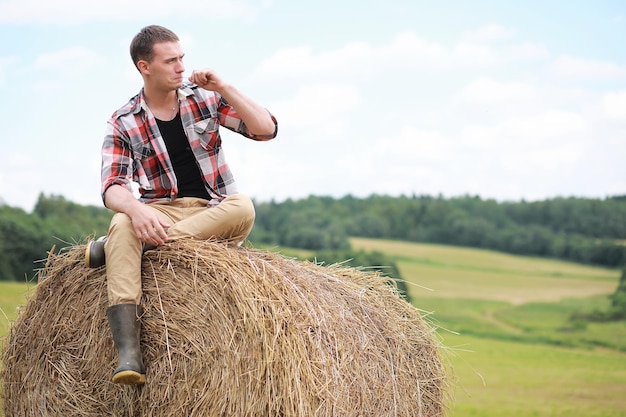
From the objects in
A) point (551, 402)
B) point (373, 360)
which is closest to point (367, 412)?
point (373, 360)

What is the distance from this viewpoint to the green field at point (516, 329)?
15.0 m

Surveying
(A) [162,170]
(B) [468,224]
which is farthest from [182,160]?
(B) [468,224]

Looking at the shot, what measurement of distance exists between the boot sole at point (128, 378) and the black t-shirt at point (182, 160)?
1287 millimetres

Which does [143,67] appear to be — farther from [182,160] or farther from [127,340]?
[127,340]

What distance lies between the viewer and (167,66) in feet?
16.4

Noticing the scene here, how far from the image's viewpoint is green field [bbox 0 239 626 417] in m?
15.0

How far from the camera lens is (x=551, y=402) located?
1545 centimetres

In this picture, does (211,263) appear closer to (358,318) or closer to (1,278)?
(358,318)

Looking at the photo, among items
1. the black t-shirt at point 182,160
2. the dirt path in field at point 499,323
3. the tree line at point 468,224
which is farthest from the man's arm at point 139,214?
the tree line at point 468,224

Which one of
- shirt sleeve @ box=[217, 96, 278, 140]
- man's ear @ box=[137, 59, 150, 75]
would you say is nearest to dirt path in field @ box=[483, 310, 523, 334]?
shirt sleeve @ box=[217, 96, 278, 140]

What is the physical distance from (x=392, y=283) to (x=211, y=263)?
209 centimetres

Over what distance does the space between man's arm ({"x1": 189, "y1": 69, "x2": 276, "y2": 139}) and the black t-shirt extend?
0.38 metres

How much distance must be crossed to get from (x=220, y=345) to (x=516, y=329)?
3197 cm

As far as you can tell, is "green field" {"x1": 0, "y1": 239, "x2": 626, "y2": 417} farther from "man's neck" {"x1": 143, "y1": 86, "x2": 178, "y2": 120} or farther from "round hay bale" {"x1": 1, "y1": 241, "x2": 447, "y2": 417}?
"man's neck" {"x1": 143, "y1": 86, "x2": 178, "y2": 120}
